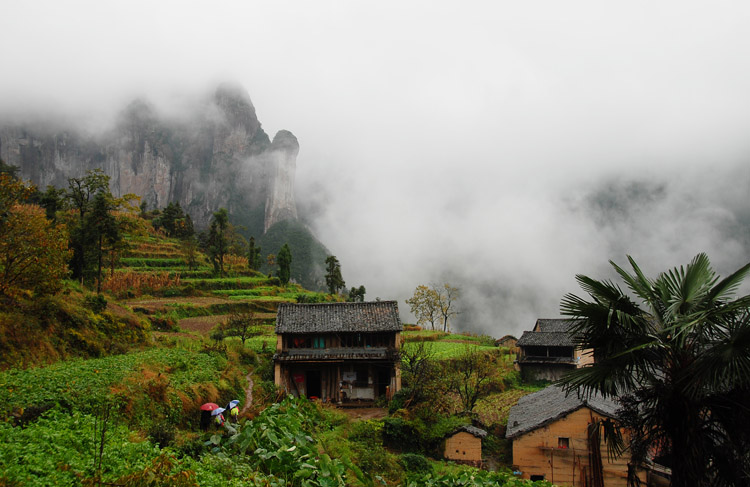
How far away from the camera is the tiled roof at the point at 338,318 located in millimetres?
26570

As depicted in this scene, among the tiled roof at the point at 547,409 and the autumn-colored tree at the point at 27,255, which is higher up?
the autumn-colored tree at the point at 27,255

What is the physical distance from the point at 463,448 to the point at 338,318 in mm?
11195

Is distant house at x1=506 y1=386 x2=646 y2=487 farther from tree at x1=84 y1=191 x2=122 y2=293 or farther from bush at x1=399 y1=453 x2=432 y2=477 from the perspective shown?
tree at x1=84 y1=191 x2=122 y2=293

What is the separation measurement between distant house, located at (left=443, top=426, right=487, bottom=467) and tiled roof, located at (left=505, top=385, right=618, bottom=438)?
1.40m

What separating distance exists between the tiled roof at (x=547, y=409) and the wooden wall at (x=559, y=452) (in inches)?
9.7

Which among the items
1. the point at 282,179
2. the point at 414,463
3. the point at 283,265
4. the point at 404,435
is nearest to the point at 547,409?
the point at 404,435

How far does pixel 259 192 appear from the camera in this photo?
5812 inches

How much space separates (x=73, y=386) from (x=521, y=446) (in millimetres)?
16764

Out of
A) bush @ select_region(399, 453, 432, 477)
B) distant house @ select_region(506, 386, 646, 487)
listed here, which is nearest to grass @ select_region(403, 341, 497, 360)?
distant house @ select_region(506, 386, 646, 487)

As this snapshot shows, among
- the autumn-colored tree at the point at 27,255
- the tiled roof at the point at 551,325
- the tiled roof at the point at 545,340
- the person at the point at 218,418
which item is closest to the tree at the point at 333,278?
the tiled roof at the point at 551,325

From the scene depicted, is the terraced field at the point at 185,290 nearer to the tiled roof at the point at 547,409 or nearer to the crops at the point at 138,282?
the crops at the point at 138,282

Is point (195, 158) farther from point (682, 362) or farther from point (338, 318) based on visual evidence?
point (682, 362)

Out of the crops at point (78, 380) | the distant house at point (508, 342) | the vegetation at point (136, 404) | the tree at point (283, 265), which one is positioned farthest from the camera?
the tree at point (283, 265)

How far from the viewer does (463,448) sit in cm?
1939
